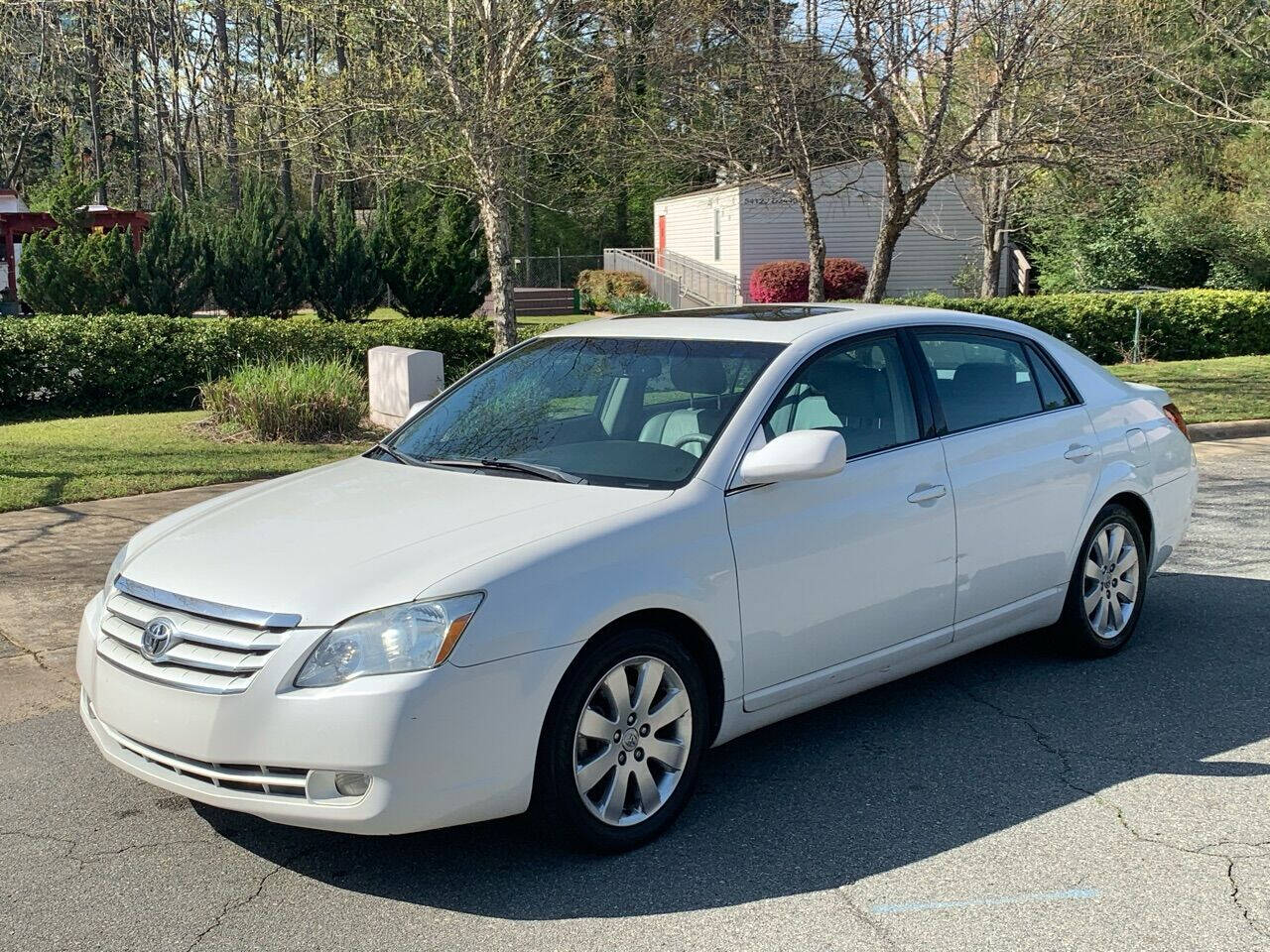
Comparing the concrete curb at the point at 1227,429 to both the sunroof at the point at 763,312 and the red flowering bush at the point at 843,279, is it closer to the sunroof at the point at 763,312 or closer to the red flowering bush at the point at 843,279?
the sunroof at the point at 763,312

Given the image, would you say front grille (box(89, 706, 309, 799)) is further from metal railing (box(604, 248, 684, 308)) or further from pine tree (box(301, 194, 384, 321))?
metal railing (box(604, 248, 684, 308))

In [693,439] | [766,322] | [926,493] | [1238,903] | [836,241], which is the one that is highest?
[836,241]

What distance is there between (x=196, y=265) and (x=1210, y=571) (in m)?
16.1

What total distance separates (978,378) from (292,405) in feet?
29.2

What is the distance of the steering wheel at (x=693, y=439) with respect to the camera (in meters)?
4.64

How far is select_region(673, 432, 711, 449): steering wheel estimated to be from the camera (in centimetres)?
464

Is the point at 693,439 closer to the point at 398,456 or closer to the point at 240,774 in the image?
the point at 398,456

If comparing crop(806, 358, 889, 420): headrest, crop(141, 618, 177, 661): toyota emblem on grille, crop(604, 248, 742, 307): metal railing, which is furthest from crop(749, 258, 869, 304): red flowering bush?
crop(141, 618, 177, 661): toyota emblem on grille

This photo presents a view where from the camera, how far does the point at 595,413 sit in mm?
5008

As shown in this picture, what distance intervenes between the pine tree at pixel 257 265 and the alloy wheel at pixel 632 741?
711 inches

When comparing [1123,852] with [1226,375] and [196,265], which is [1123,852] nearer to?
[1226,375]

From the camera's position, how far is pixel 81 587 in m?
7.52

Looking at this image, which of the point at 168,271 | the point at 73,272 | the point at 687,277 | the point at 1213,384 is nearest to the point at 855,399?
the point at 1213,384

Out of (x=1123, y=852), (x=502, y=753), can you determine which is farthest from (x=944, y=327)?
(x=502, y=753)
